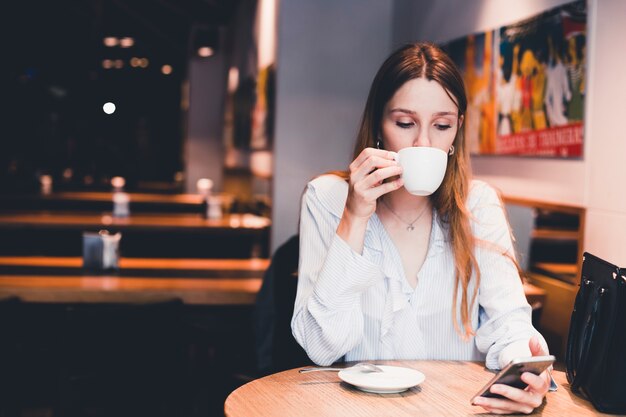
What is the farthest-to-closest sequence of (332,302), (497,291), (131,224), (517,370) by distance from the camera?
(131,224)
(497,291)
(332,302)
(517,370)

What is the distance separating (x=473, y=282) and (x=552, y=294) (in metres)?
1.28

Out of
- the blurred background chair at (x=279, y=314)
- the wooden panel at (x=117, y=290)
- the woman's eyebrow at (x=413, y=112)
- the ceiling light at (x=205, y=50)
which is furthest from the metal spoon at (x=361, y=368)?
the ceiling light at (x=205, y=50)

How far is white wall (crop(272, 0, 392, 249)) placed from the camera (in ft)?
16.3

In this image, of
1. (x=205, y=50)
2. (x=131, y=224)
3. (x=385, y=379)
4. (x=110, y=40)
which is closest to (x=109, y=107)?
(x=385, y=379)

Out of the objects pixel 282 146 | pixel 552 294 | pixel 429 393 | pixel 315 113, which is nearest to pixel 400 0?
pixel 315 113

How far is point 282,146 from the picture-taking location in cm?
503

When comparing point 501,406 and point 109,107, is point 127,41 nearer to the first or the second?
point 109,107

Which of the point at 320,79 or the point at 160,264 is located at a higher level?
the point at 320,79

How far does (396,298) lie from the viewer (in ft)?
6.21

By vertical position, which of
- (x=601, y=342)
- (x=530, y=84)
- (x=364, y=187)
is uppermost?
Result: (x=530, y=84)

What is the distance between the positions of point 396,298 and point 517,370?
1.79ft

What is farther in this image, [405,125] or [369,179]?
[405,125]

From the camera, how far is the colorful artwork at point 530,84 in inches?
110

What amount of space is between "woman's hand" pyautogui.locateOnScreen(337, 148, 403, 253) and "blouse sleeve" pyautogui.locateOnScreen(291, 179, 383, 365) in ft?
0.11
